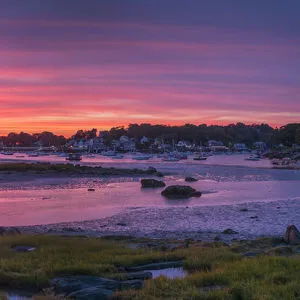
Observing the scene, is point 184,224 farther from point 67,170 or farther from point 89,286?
point 67,170

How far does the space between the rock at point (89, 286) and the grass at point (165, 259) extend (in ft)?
1.25

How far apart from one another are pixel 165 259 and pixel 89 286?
4.21 metres

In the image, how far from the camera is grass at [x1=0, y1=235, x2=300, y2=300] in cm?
1130

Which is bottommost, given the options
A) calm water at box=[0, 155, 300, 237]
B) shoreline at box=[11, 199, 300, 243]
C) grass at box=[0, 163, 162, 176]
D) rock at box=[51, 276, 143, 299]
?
calm water at box=[0, 155, 300, 237]

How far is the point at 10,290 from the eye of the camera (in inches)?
498

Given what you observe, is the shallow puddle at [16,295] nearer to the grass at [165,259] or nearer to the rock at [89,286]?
the grass at [165,259]

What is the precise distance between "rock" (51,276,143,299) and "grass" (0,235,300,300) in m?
0.38

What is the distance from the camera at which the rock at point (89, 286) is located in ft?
38.0

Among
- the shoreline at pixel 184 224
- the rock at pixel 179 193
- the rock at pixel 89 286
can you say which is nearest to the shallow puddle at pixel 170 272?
the rock at pixel 89 286

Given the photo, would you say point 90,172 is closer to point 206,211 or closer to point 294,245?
point 206,211

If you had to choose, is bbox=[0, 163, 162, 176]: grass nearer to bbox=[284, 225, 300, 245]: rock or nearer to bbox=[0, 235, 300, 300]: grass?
bbox=[284, 225, 300, 245]: rock

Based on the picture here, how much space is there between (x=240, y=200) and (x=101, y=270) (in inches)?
1131

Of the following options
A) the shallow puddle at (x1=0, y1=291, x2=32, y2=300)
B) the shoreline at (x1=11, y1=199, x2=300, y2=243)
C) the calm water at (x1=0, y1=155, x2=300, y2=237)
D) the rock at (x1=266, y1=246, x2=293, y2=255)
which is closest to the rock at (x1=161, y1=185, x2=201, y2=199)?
the calm water at (x1=0, y1=155, x2=300, y2=237)

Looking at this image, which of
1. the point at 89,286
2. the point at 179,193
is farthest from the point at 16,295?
the point at 179,193
